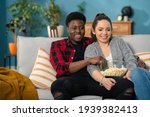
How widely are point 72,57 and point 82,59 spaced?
7 cm

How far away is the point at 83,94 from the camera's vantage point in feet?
6.34

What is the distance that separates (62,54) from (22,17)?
297cm

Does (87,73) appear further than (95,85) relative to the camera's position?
Yes

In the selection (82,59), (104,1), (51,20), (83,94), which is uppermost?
(104,1)

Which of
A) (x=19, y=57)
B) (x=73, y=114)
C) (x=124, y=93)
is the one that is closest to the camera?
(x=73, y=114)

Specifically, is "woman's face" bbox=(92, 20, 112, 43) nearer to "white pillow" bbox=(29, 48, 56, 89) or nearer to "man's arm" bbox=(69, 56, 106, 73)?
"man's arm" bbox=(69, 56, 106, 73)

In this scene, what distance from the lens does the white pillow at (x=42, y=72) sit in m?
2.13

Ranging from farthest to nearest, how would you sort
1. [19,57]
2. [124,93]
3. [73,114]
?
[19,57]
[124,93]
[73,114]

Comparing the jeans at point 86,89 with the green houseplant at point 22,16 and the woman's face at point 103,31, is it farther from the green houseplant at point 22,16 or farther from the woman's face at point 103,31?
the green houseplant at point 22,16

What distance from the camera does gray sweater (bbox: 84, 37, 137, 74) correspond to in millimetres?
2023

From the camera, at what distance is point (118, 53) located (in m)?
2.07

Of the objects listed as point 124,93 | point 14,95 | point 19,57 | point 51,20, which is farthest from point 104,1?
point 14,95

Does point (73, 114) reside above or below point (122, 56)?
below

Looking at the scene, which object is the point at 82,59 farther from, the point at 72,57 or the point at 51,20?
the point at 51,20
